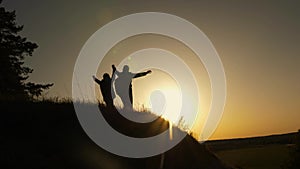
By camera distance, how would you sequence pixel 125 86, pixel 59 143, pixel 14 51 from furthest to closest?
pixel 14 51, pixel 125 86, pixel 59 143

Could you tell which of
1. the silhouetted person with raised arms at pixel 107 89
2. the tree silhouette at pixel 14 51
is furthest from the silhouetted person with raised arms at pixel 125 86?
the tree silhouette at pixel 14 51

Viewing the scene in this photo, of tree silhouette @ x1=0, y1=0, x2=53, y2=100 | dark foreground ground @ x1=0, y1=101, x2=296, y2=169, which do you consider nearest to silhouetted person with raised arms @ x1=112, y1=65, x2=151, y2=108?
dark foreground ground @ x1=0, y1=101, x2=296, y2=169

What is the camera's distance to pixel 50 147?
11.1m

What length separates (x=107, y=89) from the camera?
53.1 ft

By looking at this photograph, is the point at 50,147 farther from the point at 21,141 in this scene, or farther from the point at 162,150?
the point at 162,150

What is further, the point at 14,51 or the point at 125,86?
the point at 14,51

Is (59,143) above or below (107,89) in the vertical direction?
below

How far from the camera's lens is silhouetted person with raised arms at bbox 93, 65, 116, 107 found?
16.0 metres

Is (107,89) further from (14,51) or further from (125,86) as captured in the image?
(14,51)

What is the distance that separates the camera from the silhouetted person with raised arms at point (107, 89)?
1598cm

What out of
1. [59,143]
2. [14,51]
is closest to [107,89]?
[59,143]

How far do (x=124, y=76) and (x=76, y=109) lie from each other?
2478 mm

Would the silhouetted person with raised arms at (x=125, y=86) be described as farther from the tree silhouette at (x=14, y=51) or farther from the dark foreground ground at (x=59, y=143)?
the tree silhouette at (x=14, y=51)

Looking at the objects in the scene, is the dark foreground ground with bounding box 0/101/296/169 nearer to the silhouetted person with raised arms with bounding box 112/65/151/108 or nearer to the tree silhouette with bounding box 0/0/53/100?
the silhouetted person with raised arms with bounding box 112/65/151/108
